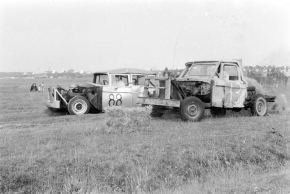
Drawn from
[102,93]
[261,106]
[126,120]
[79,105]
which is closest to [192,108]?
[126,120]

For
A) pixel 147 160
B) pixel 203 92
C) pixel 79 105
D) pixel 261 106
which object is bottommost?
pixel 147 160

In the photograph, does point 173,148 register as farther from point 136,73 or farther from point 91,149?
point 136,73

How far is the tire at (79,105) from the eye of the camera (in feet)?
39.8

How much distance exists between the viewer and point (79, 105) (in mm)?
12352

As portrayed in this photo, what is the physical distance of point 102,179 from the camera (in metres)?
6.20

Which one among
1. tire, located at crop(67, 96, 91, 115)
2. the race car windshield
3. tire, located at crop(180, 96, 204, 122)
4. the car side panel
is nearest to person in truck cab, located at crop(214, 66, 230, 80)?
the race car windshield

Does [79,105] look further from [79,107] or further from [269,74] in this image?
[269,74]

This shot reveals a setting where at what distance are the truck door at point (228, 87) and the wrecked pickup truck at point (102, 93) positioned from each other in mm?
3415

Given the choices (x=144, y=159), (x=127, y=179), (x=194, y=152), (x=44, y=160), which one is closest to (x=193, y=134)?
(x=194, y=152)

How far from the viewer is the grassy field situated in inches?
233

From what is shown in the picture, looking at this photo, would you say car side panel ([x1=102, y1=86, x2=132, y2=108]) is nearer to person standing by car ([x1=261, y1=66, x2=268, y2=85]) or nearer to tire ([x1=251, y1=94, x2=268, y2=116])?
tire ([x1=251, y1=94, x2=268, y2=116])

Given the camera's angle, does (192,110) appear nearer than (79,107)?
Yes

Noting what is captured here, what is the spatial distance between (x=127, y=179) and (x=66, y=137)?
2.20 meters

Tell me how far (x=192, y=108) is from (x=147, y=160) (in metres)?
3.53
